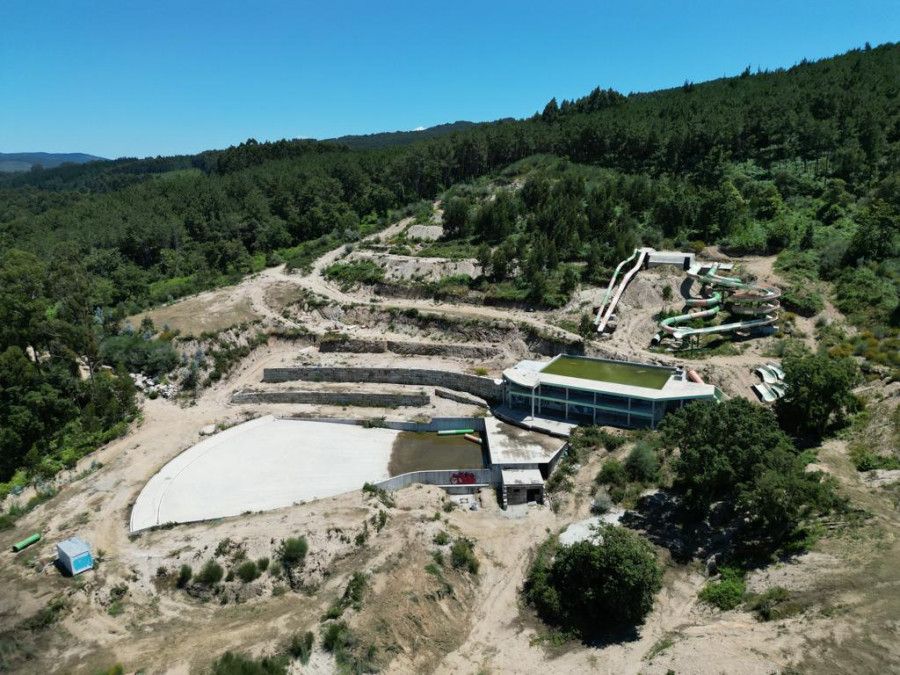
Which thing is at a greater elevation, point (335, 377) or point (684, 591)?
point (335, 377)

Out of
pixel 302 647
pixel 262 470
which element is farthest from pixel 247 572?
pixel 262 470

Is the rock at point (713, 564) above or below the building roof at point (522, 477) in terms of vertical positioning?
below

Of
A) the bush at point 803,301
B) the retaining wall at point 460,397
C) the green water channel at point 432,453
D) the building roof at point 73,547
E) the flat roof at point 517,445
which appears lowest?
the green water channel at point 432,453

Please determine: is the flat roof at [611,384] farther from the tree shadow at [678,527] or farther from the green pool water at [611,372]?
the tree shadow at [678,527]

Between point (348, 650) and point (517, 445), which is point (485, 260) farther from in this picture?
point (348, 650)

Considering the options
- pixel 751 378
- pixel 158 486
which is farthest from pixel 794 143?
pixel 158 486

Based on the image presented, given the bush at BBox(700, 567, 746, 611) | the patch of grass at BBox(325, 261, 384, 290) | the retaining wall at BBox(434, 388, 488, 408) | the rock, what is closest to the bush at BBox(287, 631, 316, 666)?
the bush at BBox(700, 567, 746, 611)

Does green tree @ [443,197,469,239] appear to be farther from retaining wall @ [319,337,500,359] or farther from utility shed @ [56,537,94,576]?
utility shed @ [56,537,94,576]

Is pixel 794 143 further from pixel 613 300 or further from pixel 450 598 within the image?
pixel 450 598

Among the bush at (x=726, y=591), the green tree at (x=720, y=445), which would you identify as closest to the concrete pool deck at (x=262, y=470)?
the green tree at (x=720, y=445)
